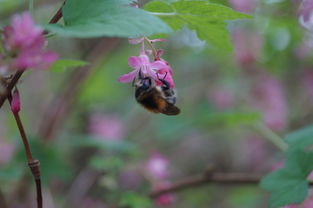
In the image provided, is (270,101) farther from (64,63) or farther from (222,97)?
(64,63)

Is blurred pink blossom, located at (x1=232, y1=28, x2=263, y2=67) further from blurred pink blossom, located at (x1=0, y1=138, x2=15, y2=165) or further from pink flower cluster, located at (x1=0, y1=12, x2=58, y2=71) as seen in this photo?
pink flower cluster, located at (x1=0, y1=12, x2=58, y2=71)

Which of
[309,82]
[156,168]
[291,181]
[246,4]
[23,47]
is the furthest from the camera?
[309,82]

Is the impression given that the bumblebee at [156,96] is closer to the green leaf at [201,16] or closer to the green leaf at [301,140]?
the green leaf at [201,16]

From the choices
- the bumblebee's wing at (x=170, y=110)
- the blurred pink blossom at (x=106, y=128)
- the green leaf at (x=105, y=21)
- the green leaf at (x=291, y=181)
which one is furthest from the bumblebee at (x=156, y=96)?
the blurred pink blossom at (x=106, y=128)

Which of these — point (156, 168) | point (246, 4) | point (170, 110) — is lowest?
point (156, 168)

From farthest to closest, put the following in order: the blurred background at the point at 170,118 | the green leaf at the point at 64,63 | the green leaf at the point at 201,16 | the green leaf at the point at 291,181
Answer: the blurred background at the point at 170,118
the green leaf at the point at 291,181
the green leaf at the point at 64,63
the green leaf at the point at 201,16

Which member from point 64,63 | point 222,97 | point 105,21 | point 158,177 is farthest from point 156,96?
point 222,97
